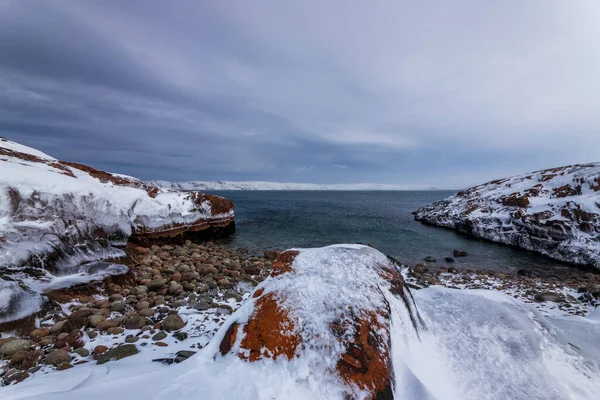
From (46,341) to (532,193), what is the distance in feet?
106

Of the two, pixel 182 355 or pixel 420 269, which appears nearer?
pixel 182 355

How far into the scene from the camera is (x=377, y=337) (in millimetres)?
3396

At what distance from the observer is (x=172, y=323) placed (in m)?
5.43

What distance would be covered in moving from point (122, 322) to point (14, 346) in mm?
1587

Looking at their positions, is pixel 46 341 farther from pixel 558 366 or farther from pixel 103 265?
pixel 558 366

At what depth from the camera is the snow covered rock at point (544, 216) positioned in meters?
16.5

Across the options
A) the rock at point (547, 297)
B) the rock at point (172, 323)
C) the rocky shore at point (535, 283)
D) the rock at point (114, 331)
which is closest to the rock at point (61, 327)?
the rock at point (114, 331)

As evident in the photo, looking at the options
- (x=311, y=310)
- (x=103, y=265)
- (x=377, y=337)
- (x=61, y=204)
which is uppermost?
(x=61, y=204)

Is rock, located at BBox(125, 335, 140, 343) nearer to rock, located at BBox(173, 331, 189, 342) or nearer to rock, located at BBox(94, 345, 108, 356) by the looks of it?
rock, located at BBox(94, 345, 108, 356)

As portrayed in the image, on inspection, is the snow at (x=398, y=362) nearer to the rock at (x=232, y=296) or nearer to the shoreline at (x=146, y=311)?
the shoreline at (x=146, y=311)

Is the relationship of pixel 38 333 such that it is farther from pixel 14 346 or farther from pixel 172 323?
pixel 172 323

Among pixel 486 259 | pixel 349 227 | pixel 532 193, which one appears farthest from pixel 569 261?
pixel 349 227

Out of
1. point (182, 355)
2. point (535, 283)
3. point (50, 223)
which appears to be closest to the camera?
point (182, 355)

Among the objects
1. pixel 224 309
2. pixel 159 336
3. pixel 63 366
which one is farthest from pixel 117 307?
pixel 224 309
